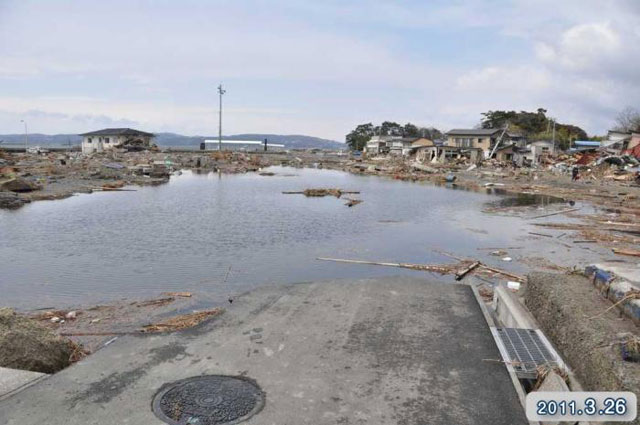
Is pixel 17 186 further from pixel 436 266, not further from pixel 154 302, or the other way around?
pixel 436 266

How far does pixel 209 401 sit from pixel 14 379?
2.41 m

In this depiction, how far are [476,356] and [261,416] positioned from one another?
319 cm

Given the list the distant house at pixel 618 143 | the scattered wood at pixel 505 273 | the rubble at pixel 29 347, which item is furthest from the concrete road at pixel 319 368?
the distant house at pixel 618 143

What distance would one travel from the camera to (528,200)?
3338cm

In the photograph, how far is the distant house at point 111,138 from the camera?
77.1 m

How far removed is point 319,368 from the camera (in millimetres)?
6102

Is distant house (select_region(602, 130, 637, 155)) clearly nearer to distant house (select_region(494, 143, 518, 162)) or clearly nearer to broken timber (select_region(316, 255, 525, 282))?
distant house (select_region(494, 143, 518, 162))

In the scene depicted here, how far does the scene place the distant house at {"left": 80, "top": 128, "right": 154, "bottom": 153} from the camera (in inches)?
3036

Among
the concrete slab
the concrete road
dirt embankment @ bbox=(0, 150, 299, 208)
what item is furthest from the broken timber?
dirt embankment @ bbox=(0, 150, 299, 208)

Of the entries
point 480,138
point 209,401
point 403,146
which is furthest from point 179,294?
point 403,146

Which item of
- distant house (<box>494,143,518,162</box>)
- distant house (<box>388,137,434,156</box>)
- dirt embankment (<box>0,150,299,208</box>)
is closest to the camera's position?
dirt embankment (<box>0,150,299,208</box>)

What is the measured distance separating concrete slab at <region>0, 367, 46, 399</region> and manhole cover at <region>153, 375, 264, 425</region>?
1.62 metres

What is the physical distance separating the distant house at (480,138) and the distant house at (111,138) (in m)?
49.5

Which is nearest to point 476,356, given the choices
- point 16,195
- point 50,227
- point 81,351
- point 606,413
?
point 606,413
